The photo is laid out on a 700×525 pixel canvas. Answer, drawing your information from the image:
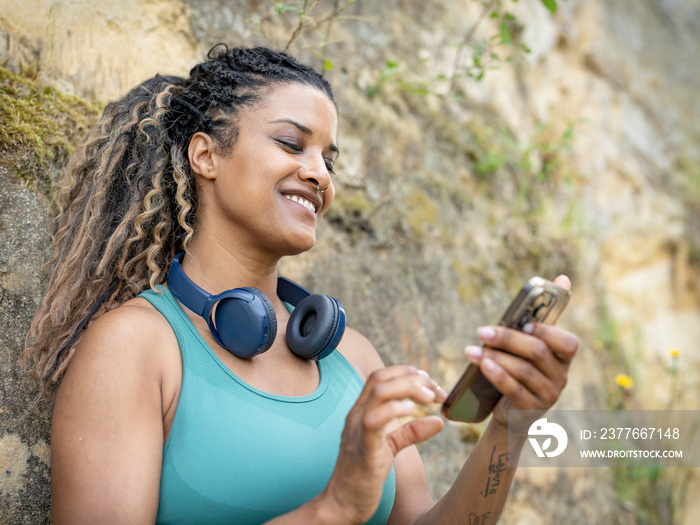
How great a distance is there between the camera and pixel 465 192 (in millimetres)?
4152

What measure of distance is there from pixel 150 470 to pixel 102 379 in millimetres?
249

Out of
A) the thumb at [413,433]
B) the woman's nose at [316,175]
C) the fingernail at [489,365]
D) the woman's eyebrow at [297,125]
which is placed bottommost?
the thumb at [413,433]

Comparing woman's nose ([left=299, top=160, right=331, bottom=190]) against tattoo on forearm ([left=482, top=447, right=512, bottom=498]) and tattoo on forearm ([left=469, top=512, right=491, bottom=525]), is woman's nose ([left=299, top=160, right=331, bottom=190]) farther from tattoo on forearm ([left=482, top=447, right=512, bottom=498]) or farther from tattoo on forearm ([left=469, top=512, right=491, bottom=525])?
tattoo on forearm ([left=469, top=512, right=491, bottom=525])

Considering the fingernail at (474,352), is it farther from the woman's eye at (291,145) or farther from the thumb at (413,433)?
the woman's eye at (291,145)

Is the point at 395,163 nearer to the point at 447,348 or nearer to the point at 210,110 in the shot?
the point at 447,348

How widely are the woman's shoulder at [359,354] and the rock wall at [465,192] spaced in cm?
65

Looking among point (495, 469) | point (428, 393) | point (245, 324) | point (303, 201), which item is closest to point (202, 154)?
point (303, 201)

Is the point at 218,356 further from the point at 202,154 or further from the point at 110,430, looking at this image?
the point at 202,154

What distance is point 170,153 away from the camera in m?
2.12

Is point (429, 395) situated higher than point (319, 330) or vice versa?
point (429, 395)

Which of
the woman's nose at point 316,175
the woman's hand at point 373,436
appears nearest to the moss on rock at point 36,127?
the woman's nose at point 316,175

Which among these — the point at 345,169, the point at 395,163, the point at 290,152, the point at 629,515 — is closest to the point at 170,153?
the point at 290,152

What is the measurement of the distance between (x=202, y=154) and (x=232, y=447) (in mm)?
996

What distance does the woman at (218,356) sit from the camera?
1.38 metres
